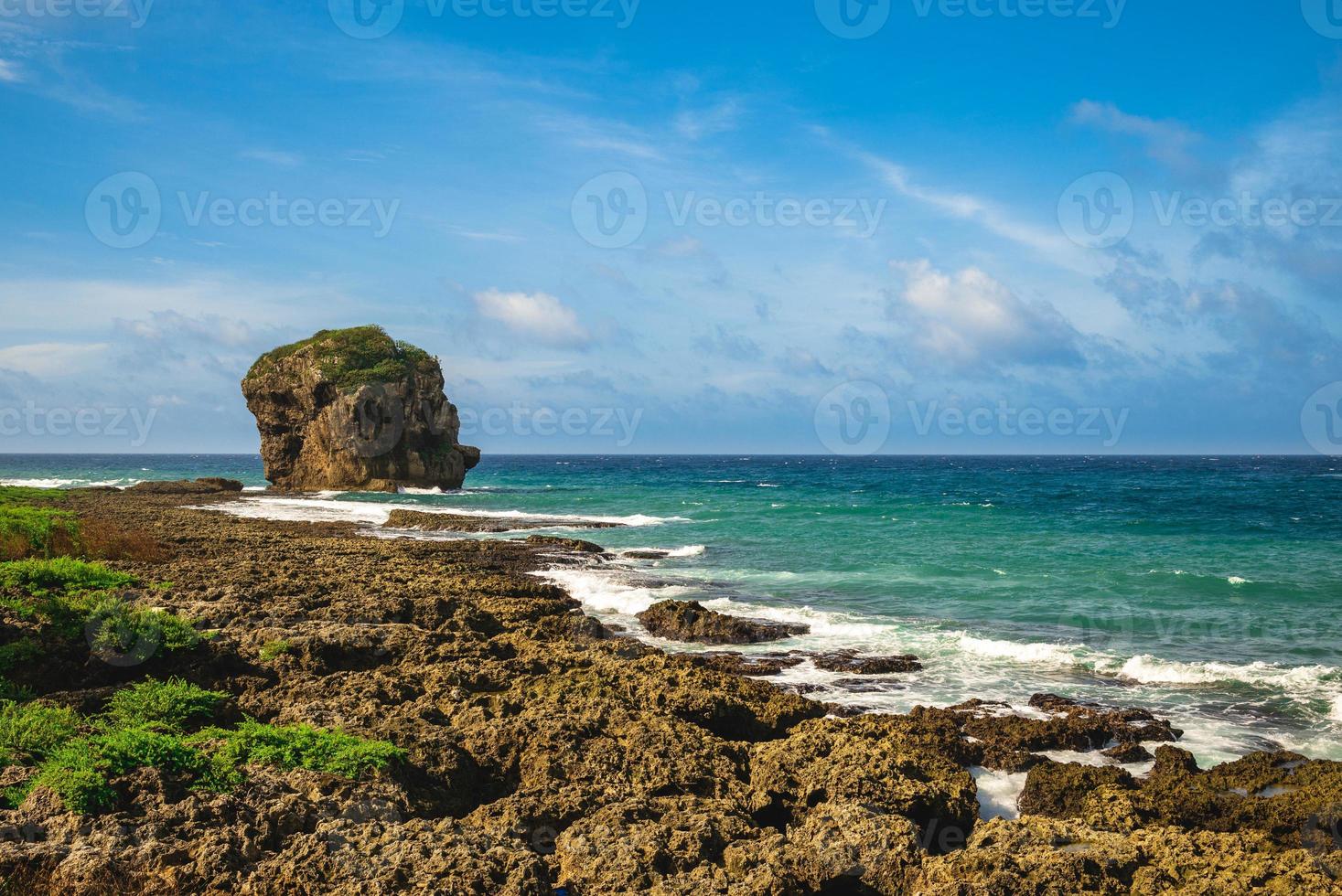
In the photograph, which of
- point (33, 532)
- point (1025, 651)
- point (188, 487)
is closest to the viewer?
point (33, 532)

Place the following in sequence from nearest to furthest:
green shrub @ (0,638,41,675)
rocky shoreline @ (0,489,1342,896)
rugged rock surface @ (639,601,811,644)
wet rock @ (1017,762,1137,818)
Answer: rocky shoreline @ (0,489,1342,896) → wet rock @ (1017,762,1137,818) → green shrub @ (0,638,41,675) → rugged rock surface @ (639,601,811,644)

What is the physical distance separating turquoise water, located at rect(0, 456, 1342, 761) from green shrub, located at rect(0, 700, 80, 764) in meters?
10.00

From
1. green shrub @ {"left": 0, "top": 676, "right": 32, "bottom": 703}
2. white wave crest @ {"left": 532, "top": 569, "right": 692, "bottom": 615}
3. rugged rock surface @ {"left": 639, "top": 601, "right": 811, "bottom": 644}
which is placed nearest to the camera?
green shrub @ {"left": 0, "top": 676, "right": 32, "bottom": 703}

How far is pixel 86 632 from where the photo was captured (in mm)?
9969

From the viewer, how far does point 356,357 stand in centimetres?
7112

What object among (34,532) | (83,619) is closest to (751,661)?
(83,619)

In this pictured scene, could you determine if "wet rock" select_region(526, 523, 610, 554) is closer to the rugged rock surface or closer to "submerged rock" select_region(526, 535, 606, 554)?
"submerged rock" select_region(526, 535, 606, 554)

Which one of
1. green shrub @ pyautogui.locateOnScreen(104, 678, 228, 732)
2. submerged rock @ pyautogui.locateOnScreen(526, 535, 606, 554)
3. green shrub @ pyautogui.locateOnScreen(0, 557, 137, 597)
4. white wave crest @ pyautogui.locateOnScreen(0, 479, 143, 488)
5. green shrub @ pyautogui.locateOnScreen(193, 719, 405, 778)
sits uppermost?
green shrub @ pyautogui.locateOnScreen(0, 557, 137, 597)

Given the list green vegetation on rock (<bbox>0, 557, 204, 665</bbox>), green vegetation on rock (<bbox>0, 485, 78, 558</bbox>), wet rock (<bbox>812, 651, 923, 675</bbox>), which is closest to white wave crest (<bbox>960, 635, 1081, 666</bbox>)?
wet rock (<bbox>812, 651, 923, 675</bbox>)

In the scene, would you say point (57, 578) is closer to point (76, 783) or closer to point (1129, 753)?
point (76, 783)

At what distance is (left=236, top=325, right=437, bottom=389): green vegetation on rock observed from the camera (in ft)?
228

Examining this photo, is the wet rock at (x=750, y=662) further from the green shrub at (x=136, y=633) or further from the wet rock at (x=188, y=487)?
the wet rock at (x=188, y=487)

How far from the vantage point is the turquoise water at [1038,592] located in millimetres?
14000

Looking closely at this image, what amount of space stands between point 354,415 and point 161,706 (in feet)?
209
